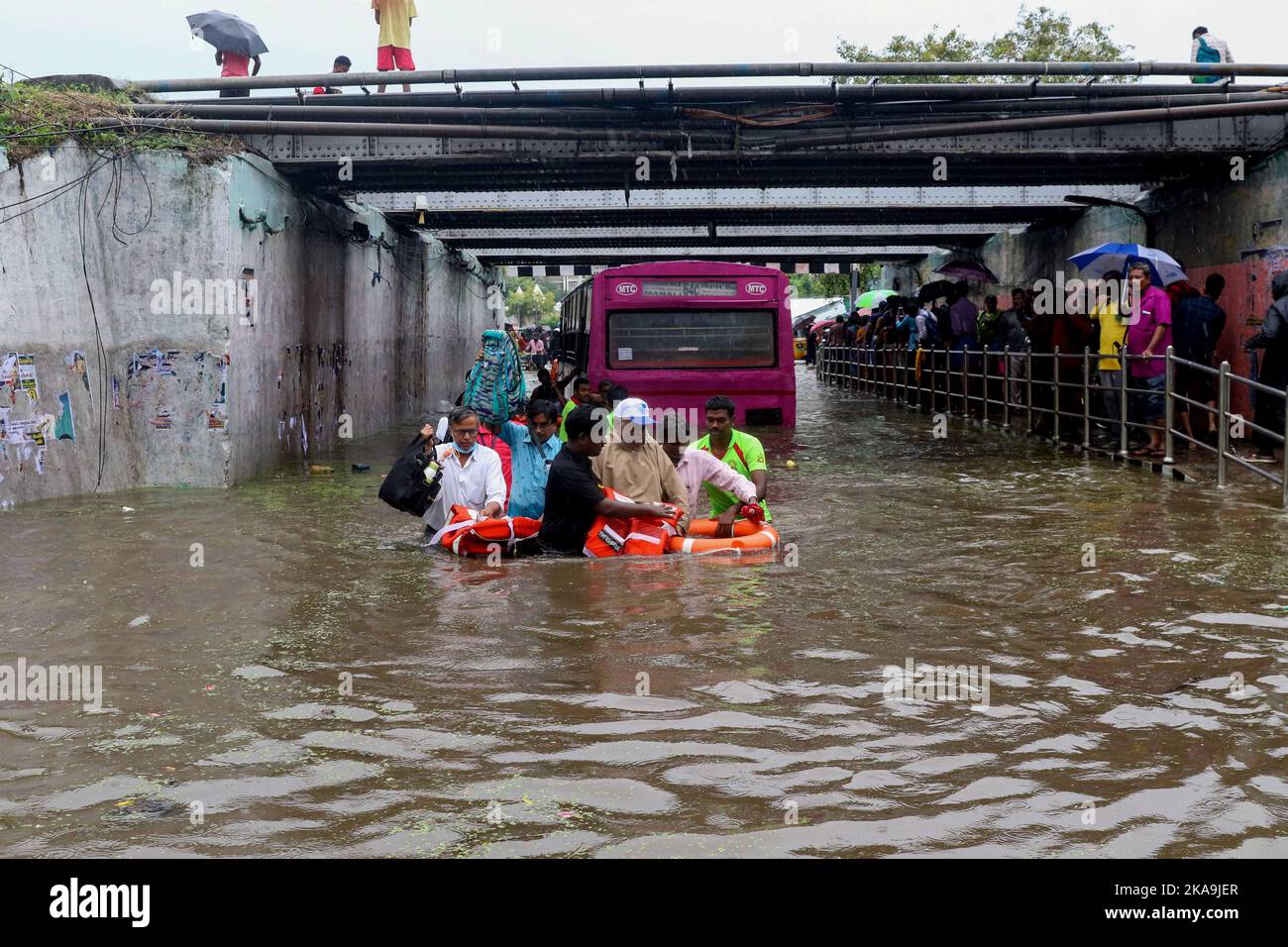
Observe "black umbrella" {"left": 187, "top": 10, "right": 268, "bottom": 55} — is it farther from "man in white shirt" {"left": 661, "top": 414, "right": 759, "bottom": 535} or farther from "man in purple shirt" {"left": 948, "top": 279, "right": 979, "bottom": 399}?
"man in purple shirt" {"left": 948, "top": 279, "right": 979, "bottom": 399}

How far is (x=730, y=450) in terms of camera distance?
9.97 metres

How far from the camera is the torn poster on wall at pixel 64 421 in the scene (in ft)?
43.1

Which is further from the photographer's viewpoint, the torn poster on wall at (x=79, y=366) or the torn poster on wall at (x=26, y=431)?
the torn poster on wall at (x=79, y=366)

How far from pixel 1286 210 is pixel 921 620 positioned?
421 inches

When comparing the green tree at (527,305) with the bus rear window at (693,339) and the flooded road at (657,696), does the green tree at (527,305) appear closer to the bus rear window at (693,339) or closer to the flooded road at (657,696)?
the bus rear window at (693,339)

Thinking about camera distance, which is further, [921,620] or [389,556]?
[389,556]

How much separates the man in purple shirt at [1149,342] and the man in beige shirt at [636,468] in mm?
7069

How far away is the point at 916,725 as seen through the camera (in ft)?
19.0

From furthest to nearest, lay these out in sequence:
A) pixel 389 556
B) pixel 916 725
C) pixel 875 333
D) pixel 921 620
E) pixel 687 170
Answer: pixel 875 333
pixel 687 170
pixel 389 556
pixel 921 620
pixel 916 725

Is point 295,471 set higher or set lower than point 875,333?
lower

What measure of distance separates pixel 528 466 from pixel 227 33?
1022cm

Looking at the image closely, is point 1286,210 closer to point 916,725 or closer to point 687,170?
point 687,170

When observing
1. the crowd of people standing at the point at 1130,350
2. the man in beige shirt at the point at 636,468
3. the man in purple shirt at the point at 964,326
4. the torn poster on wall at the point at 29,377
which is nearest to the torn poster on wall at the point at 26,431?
the torn poster on wall at the point at 29,377

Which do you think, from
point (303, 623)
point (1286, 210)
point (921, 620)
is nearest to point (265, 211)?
point (303, 623)
